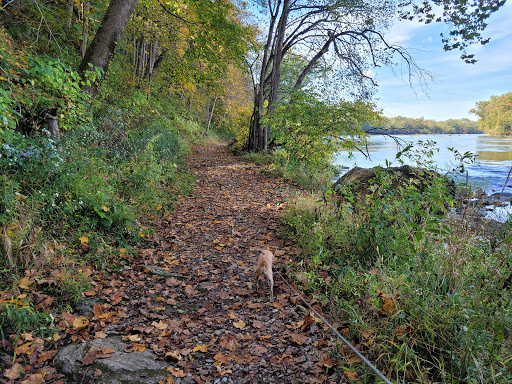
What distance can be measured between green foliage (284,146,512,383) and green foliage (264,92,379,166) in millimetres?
5989

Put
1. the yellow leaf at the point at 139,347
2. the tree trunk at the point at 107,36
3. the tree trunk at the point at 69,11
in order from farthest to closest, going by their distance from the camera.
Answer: the tree trunk at the point at 69,11, the tree trunk at the point at 107,36, the yellow leaf at the point at 139,347

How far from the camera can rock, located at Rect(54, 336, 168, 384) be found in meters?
2.21

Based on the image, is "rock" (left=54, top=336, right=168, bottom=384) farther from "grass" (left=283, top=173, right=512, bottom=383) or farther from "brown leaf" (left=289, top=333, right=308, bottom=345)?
"grass" (left=283, top=173, right=512, bottom=383)

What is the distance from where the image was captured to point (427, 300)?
7.47 ft

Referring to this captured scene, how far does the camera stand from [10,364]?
86.4 inches

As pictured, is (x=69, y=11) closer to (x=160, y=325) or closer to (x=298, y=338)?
(x=160, y=325)

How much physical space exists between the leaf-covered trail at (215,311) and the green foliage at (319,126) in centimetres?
443

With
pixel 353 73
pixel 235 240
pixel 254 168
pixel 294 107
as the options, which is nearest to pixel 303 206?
pixel 235 240

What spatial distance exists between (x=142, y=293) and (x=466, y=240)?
3600mm

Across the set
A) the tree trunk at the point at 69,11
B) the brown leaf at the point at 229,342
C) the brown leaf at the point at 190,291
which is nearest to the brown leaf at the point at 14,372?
the brown leaf at the point at 229,342

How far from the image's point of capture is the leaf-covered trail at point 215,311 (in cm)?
245

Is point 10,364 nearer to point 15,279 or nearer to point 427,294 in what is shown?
point 15,279

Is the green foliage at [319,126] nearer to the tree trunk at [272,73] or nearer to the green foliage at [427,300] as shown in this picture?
the tree trunk at [272,73]

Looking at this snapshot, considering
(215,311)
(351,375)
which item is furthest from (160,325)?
(351,375)
